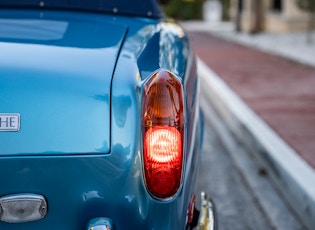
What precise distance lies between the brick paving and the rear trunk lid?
2.74 metres

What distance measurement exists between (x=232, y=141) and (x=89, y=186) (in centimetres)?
Answer: 395

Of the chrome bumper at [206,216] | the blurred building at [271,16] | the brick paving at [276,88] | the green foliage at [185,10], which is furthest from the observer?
the green foliage at [185,10]

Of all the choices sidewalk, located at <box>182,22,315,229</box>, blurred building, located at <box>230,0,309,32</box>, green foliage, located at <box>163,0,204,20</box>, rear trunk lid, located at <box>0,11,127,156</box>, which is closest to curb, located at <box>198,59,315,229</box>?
sidewalk, located at <box>182,22,315,229</box>

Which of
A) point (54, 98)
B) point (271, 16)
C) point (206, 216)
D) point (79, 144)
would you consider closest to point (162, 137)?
point (79, 144)

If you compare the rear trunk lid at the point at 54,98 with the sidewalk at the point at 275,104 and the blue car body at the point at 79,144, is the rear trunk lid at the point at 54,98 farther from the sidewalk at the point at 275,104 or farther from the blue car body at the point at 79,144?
the sidewalk at the point at 275,104

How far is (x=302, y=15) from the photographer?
63.9ft

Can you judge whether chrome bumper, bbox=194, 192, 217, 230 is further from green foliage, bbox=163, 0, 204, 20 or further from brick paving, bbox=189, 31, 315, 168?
green foliage, bbox=163, 0, 204, 20

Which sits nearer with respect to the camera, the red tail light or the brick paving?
the red tail light

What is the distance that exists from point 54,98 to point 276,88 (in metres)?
6.89

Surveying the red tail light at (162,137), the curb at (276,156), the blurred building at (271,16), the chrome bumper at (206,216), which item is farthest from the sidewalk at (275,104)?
the blurred building at (271,16)

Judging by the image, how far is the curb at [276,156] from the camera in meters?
3.69

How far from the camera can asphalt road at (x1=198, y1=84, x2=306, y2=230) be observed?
12.3 feet

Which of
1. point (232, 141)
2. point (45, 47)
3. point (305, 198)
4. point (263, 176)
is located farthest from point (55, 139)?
point (232, 141)

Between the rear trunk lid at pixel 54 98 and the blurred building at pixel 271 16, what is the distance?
55.1 ft
